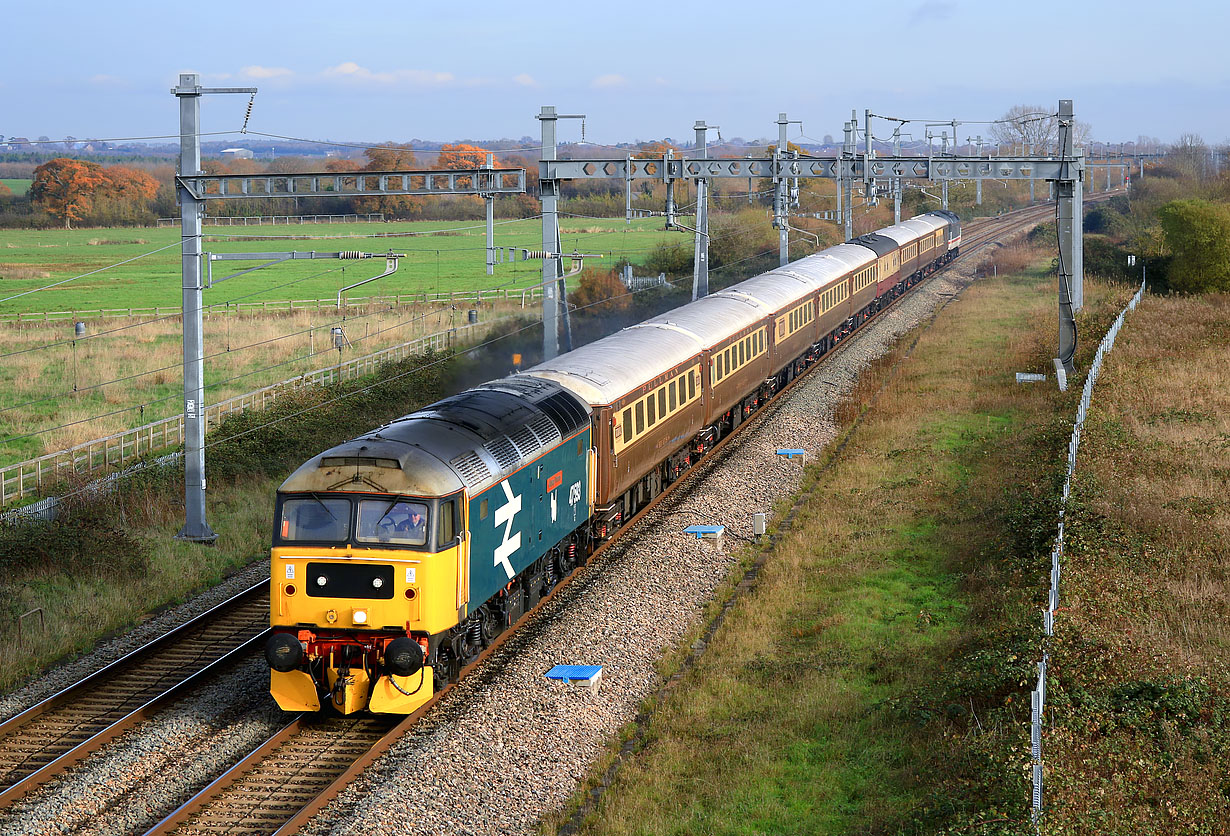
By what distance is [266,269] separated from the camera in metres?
72.1

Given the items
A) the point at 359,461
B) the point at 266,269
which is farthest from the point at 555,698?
the point at 266,269

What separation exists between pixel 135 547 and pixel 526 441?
8.85 metres

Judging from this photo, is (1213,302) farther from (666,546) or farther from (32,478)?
(32,478)

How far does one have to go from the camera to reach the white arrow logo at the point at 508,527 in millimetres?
15586

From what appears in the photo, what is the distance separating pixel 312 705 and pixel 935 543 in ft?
39.0

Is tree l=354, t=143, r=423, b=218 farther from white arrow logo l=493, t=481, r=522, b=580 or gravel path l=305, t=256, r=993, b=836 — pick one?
white arrow logo l=493, t=481, r=522, b=580

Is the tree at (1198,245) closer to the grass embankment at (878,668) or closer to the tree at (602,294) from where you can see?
the tree at (602,294)

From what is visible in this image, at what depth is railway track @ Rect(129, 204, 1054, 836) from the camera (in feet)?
39.0

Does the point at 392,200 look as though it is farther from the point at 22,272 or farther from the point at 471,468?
the point at 471,468

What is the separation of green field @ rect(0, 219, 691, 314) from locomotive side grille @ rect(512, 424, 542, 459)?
43.8 m

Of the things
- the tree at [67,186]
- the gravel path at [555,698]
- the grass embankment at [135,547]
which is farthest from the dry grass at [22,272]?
the gravel path at [555,698]

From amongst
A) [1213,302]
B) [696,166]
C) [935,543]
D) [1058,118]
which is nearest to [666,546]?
[935,543]

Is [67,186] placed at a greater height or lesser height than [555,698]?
greater

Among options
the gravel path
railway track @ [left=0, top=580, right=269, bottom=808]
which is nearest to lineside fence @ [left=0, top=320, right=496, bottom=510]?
railway track @ [left=0, top=580, right=269, bottom=808]
